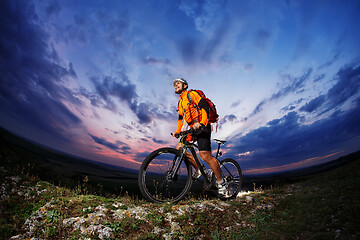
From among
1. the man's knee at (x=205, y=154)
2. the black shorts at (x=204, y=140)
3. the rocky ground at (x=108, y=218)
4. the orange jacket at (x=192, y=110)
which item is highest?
the orange jacket at (x=192, y=110)

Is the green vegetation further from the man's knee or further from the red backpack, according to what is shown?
the red backpack

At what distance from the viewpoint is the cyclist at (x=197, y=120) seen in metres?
4.78

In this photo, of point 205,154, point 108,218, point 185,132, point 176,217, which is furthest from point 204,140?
point 108,218

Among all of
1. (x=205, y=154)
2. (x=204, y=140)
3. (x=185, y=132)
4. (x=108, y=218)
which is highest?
(x=185, y=132)

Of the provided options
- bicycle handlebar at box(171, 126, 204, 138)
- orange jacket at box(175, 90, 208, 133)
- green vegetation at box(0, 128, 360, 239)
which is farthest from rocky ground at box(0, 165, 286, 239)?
orange jacket at box(175, 90, 208, 133)

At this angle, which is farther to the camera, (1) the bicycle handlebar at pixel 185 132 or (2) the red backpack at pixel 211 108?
(2) the red backpack at pixel 211 108

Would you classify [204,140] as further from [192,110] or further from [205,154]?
[192,110]

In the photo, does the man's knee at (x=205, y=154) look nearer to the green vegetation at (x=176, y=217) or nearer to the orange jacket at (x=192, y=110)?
the orange jacket at (x=192, y=110)

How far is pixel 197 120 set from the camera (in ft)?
16.1

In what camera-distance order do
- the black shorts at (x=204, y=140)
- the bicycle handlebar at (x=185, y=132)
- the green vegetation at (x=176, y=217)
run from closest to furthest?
the green vegetation at (x=176, y=217) → the bicycle handlebar at (x=185, y=132) → the black shorts at (x=204, y=140)

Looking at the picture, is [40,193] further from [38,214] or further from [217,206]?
[217,206]

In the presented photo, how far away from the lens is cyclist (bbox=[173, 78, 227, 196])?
4781 millimetres

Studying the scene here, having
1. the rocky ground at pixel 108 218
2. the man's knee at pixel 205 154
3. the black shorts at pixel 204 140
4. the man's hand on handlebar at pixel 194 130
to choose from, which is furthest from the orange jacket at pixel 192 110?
the rocky ground at pixel 108 218

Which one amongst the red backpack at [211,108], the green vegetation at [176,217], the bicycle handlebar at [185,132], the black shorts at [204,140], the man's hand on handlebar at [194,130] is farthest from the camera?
the black shorts at [204,140]
